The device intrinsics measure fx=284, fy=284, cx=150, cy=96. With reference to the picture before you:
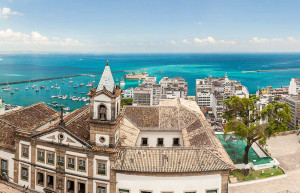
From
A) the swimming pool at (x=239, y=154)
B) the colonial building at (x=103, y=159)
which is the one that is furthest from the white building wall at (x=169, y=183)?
the swimming pool at (x=239, y=154)

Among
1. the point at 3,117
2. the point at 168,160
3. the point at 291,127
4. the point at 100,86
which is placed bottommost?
the point at 291,127

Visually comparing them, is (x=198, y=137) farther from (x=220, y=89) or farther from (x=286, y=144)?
(x=220, y=89)

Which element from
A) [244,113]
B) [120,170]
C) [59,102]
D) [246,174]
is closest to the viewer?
[120,170]

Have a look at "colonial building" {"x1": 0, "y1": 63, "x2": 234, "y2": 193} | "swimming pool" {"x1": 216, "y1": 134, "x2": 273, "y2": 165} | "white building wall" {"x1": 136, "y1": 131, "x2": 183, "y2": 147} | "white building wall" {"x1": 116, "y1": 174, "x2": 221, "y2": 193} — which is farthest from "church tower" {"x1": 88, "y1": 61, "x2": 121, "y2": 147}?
"swimming pool" {"x1": 216, "y1": 134, "x2": 273, "y2": 165}

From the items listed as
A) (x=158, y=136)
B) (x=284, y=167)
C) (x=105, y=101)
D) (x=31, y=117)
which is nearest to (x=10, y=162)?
(x=31, y=117)

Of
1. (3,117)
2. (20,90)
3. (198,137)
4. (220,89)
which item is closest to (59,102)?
(20,90)

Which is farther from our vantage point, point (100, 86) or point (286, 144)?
point (286, 144)

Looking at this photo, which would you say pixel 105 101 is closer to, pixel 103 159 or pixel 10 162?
pixel 103 159

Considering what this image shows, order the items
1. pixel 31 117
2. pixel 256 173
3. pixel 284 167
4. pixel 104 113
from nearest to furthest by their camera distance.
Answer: pixel 104 113
pixel 31 117
pixel 256 173
pixel 284 167
